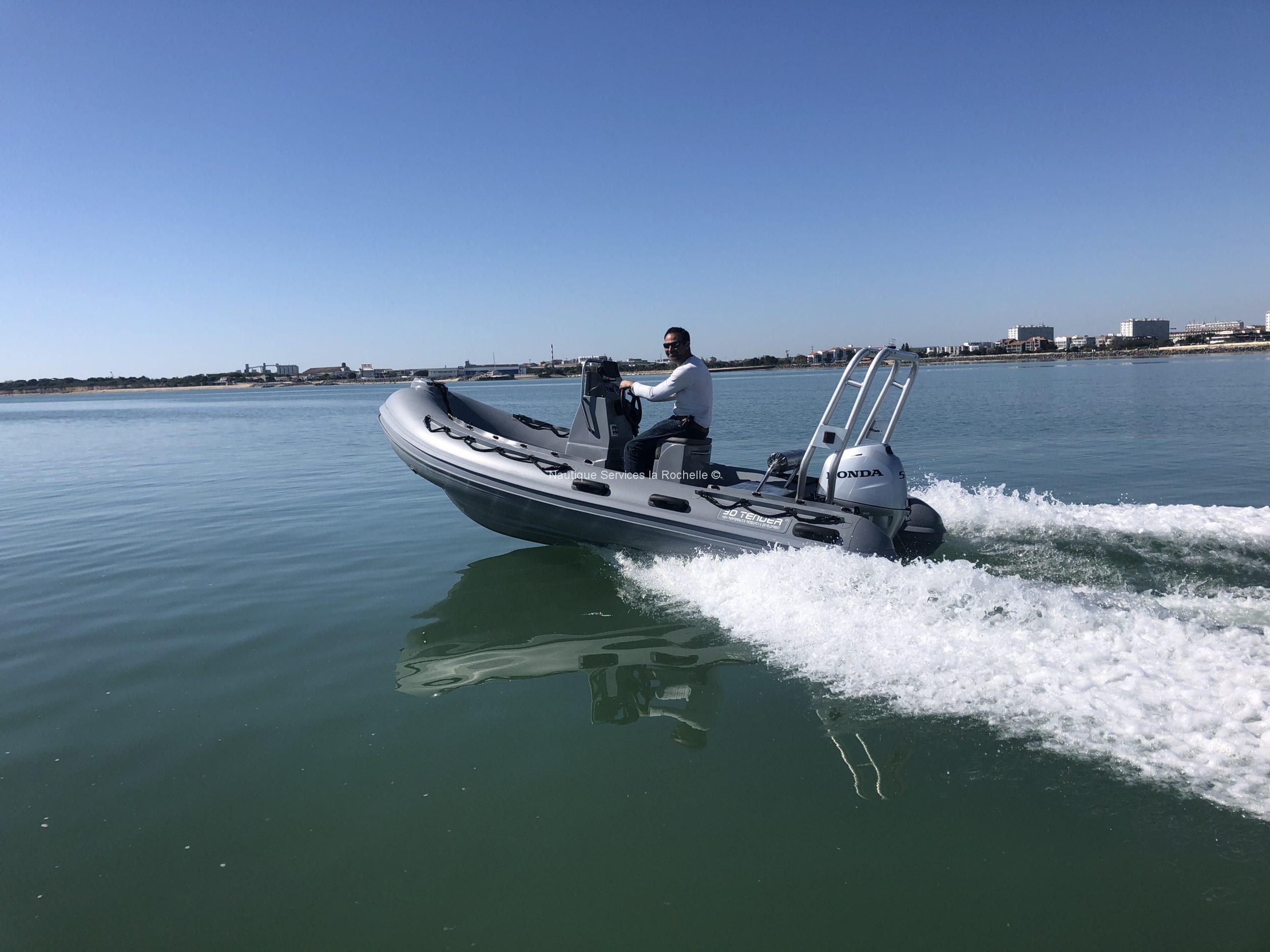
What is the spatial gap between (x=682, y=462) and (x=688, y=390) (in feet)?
1.81

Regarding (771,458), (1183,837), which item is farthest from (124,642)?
(1183,837)

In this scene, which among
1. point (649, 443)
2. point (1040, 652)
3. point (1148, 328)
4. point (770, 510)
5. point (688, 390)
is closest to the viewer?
point (1040, 652)

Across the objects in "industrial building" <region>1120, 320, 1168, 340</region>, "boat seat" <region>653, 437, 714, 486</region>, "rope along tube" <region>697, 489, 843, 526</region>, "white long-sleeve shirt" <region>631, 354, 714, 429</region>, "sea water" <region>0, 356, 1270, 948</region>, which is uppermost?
"industrial building" <region>1120, 320, 1168, 340</region>

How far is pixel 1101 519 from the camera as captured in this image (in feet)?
19.0

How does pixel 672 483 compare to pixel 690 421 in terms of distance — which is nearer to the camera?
pixel 672 483

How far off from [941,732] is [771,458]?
9.67ft

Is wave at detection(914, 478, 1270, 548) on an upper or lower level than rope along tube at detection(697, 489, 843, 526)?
lower

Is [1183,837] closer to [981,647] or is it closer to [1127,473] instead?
[981,647]

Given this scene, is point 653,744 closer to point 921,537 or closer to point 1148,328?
point 921,537

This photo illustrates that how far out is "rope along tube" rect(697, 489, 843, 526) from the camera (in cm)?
479

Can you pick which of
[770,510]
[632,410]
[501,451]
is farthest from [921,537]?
[501,451]

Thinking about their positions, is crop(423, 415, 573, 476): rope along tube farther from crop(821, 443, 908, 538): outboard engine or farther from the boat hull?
crop(821, 443, 908, 538): outboard engine

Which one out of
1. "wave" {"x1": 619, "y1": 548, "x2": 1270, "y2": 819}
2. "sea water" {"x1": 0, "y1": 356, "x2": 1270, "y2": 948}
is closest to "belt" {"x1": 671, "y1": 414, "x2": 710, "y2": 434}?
"sea water" {"x1": 0, "y1": 356, "x2": 1270, "y2": 948}

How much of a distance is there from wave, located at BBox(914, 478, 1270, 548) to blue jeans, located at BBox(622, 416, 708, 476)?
2.46 m
